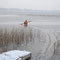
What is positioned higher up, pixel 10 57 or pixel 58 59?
pixel 10 57

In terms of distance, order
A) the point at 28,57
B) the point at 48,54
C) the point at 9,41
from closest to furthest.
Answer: the point at 28,57 < the point at 48,54 < the point at 9,41

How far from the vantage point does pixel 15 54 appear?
4754 mm

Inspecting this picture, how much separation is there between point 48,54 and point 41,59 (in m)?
0.98

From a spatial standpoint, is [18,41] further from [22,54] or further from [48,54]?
[22,54]

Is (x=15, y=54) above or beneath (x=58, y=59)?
above

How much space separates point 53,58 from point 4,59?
3.51m

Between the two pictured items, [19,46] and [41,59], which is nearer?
[41,59]

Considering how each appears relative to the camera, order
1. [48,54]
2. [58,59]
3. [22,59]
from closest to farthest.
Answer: [22,59]
[58,59]
[48,54]

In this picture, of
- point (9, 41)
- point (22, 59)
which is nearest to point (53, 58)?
point (22, 59)

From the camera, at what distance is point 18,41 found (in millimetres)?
10984

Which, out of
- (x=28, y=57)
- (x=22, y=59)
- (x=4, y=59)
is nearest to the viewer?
(x=4, y=59)

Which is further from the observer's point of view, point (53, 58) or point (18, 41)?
point (18, 41)

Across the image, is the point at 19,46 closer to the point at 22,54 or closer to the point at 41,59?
the point at 41,59

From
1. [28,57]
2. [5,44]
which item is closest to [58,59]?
[28,57]
